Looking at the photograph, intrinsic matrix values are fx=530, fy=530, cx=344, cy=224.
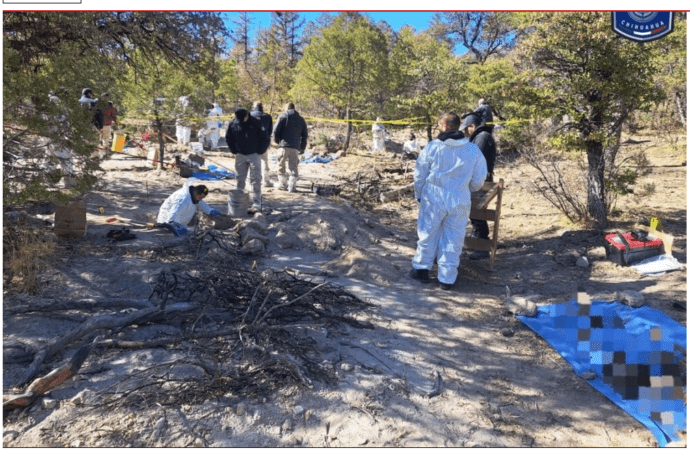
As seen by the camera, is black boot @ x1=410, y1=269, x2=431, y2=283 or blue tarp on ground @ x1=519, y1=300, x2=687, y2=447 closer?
blue tarp on ground @ x1=519, y1=300, x2=687, y2=447

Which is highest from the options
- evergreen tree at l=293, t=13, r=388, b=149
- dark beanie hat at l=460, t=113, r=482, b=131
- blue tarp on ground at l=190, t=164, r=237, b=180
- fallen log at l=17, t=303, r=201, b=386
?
evergreen tree at l=293, t=13, r=388, b=149

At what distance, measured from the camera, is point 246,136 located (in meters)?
8.25

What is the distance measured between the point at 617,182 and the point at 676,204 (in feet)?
6.94

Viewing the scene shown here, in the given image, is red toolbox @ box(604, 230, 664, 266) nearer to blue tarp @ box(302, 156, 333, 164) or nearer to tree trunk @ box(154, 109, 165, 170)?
tree trunk @ box(154, 109, 165, 170)

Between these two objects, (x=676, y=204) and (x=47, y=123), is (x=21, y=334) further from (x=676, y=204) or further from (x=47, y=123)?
(x=676, y=204)

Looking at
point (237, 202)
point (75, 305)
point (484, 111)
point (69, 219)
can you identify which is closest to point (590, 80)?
point (484, 111)

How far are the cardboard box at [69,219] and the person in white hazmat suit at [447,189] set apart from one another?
3.87 meters

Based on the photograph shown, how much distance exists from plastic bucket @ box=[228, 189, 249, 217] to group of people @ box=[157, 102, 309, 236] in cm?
28

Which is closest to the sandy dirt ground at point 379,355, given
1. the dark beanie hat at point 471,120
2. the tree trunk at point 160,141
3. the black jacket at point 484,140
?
the black jacket at point 484,140

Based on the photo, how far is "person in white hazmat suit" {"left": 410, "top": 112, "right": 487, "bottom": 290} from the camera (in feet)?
17.7

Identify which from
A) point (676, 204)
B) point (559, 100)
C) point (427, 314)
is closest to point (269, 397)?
point (427, 314)

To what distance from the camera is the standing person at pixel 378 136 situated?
1585 centimetres

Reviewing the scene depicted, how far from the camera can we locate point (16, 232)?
213 inches

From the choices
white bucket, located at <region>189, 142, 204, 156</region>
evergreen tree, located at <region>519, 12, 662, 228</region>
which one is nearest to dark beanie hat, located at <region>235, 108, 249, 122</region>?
evergreen tree, located at <region>519, 12, 662, 228</region>
